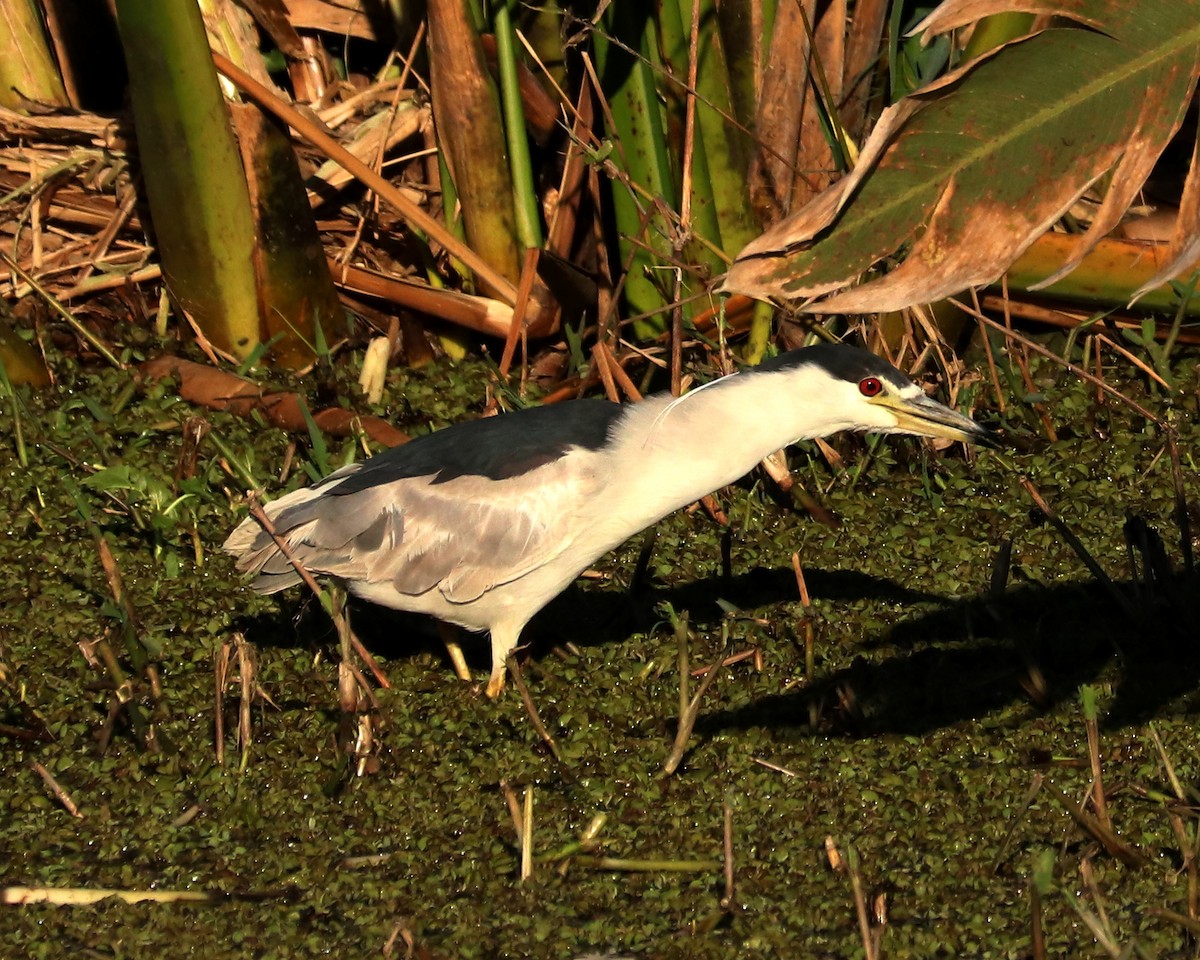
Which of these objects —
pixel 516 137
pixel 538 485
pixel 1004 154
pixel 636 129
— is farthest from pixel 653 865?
pixel 516 137

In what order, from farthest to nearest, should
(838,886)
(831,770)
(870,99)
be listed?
1. (870,99)
2. (831,770)
3. (838,886)

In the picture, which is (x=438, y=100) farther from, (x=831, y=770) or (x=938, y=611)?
(x=831, y=770)

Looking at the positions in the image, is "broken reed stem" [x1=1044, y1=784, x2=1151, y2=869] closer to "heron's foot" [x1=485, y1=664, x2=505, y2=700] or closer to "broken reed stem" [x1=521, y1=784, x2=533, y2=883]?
"broken reed stem" [x1=521, y1=784, x2=533, y2=883]

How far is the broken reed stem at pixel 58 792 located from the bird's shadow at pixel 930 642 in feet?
2.77

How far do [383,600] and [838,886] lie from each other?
1.56 m

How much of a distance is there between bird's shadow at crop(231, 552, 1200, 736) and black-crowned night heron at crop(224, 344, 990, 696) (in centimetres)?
28

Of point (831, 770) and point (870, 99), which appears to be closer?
point (831, 770)

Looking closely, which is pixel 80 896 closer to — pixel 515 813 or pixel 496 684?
pixel 515 813

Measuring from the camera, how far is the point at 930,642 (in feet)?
13.7

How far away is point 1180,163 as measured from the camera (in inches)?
219

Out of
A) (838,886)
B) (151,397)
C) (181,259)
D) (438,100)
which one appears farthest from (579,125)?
(838,886)

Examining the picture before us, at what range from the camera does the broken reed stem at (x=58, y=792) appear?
353 centimetres

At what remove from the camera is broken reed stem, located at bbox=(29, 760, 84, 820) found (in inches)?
139

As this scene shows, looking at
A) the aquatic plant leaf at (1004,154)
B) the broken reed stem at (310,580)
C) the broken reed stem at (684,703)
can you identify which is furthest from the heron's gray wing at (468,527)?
the aquatic plant leaf at (1004,154)
